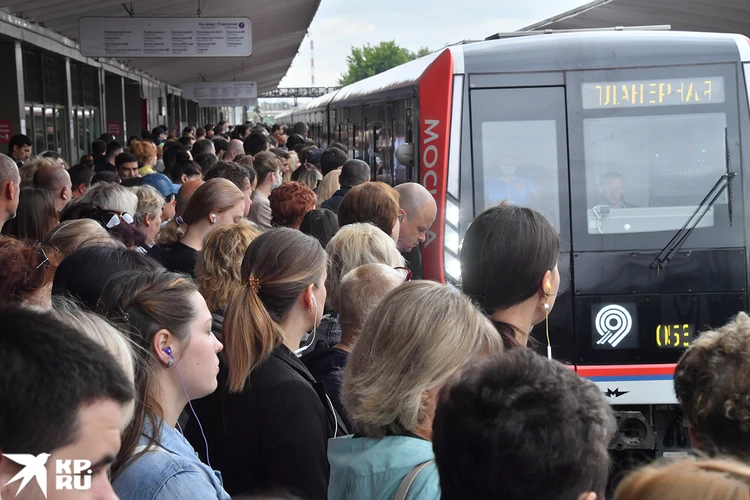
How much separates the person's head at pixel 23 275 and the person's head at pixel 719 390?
2356 mm

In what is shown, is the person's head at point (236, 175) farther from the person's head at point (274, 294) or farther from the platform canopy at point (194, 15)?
the platform canopy at point (194, 15)

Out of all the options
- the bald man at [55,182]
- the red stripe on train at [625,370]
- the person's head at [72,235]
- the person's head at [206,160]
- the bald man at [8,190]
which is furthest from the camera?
the person's head at [206,160]

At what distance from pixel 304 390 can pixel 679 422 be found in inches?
153

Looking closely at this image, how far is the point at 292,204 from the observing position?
639 centimetres

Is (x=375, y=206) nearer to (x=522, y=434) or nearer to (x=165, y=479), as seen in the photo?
(x=165, y=479)

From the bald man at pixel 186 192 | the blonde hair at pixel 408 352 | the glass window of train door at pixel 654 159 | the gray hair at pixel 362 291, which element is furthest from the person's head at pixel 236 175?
the blonde hair at pixel 408 352

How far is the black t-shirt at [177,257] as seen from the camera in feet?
18.0

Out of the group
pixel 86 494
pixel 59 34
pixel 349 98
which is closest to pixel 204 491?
pixel 86 494

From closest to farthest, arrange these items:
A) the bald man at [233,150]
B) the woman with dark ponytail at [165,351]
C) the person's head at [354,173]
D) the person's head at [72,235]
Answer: the woman with dark ponytail at [165,351]
the person's head at [72,235]
the person's head at [354,173]
the bald man at [233,150]

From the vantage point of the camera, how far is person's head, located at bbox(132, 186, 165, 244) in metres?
6.45

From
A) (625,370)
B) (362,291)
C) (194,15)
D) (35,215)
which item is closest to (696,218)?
(625,370)

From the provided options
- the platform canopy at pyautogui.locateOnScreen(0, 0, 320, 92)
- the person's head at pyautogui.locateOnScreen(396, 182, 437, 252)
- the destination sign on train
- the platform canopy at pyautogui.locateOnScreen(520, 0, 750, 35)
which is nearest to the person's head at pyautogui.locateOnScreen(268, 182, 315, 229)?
the person's head at pyautogui.locateOnScreen(396, 182, 437, 252)

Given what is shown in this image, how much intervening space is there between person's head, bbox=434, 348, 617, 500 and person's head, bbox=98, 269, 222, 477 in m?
A: 1.10

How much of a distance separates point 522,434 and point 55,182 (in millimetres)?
6250
